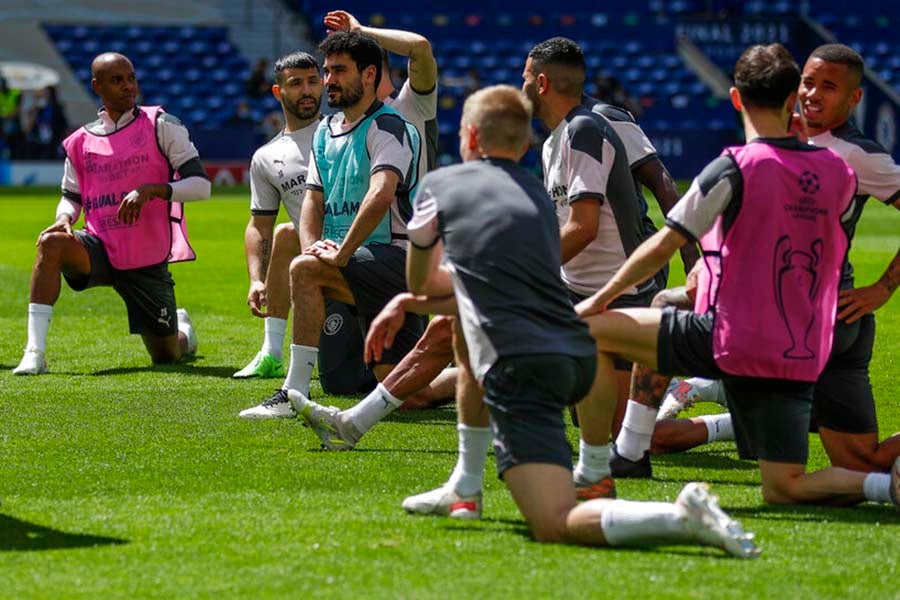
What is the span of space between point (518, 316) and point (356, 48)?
3194 millimetres

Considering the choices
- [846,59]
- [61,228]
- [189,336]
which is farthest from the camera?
[189,336]

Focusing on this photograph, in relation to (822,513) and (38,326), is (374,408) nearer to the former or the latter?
(822,513)

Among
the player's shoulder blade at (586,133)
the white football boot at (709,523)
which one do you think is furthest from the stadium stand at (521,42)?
the white football boot at (709,523)

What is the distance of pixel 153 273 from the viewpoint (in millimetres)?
10891

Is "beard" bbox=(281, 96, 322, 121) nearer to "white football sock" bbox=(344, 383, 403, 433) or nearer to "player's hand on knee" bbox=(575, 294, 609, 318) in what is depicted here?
"white football sock" bbox=(344, 383, 403, 433)

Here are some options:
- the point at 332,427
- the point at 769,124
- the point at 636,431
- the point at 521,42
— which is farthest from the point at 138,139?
the point at 521,42

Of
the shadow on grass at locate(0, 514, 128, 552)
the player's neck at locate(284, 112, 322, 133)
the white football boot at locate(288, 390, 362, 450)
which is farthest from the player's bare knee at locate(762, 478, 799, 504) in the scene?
the player's neck at locate(284, 112, 322, 133)

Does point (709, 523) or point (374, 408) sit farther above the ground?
point (709, 523)

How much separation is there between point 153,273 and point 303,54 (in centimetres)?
192

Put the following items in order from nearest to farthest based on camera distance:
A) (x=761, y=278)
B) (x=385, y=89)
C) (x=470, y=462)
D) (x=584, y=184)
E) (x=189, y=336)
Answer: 1. (x=761, y=278)
2. (x=470, y=462)
3. (x=584, y=184)
4. (x=385, y=89)
5. (x=189, y=336)

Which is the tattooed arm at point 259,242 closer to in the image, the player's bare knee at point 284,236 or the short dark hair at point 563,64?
the player's bare knee at point 284,236

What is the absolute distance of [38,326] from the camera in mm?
10492

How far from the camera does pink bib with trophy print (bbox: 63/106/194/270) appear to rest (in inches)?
422

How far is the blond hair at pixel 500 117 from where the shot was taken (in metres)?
5.47
